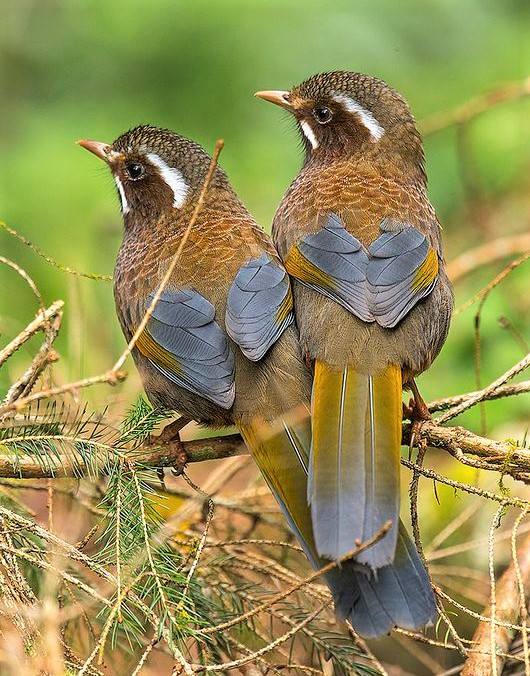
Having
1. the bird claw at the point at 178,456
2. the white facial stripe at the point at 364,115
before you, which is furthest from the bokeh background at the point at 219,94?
the bird claw at the point at 178,456

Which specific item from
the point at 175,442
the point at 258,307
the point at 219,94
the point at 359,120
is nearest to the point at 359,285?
the point at 258,307

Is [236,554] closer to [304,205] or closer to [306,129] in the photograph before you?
[304,205]

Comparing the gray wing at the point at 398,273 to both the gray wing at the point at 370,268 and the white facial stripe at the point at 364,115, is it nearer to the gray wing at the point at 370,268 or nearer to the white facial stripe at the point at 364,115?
the gray wing at the point at 370,268

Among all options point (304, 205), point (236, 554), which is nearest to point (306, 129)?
point (304, 205)

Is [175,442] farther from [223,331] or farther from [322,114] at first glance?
[322,114]

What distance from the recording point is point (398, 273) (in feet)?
13.4

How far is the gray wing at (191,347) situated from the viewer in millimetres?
3951

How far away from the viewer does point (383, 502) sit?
334 centimetres

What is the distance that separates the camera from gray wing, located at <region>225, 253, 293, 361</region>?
3953mm

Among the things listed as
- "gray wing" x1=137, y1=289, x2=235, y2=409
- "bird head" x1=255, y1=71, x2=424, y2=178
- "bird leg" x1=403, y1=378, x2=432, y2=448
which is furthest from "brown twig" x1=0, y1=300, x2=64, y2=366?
"bird head" x1=255, y1=71, x2=424, y2=178

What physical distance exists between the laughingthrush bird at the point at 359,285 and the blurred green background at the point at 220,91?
6.72 feet

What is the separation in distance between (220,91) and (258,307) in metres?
5.32

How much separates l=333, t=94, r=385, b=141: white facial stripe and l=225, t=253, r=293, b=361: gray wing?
90 centimetres

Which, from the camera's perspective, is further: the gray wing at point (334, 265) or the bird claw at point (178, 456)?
the gray wing at point (334, 265)
